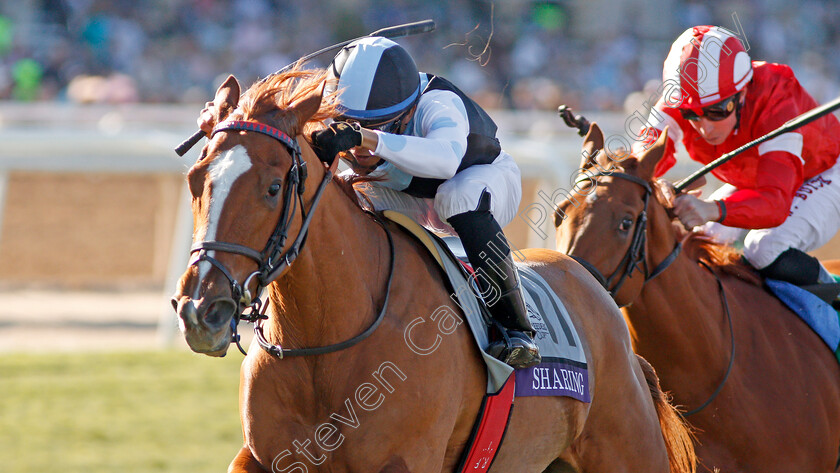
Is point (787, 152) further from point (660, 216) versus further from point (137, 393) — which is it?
point (137, 393)

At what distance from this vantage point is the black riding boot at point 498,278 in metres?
3.16

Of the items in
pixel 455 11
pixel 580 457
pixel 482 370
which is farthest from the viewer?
pixel 455 11

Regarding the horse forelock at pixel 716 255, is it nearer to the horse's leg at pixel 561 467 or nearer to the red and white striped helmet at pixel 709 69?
the red and white striped helmet at pixel 709 69

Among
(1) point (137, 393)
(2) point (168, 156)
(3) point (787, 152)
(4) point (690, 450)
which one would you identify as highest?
(3) point (787, 152)

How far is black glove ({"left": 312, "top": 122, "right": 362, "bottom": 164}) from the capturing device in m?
2.78

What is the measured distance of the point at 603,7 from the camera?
17375 millimetres

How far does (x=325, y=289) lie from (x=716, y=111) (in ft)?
7.65

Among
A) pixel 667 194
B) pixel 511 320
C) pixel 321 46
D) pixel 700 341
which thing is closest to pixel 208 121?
pixel 511 320

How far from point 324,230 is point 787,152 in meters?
2.40

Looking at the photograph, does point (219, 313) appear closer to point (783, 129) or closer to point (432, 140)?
point (432, 140)

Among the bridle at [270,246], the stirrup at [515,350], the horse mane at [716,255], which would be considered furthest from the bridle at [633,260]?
the bridle at [270,246]

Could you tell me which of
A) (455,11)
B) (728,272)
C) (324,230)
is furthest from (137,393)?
(455,11)

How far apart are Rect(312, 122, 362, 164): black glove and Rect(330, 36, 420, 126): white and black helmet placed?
0.26 metres

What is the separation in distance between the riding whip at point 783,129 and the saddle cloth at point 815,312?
66 cm
